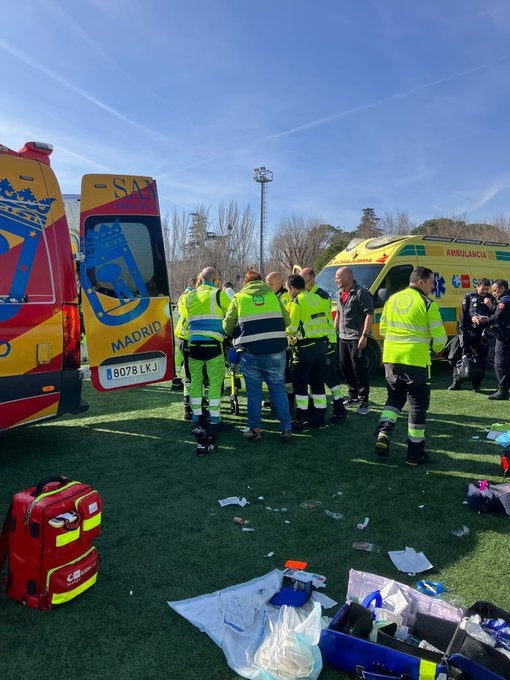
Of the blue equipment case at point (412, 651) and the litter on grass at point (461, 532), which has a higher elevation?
the blue equipment case at point (412, 651)

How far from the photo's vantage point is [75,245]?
710cm

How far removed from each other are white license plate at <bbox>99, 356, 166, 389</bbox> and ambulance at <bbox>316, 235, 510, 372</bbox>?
4533 mm

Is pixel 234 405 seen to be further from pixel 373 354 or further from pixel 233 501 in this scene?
pixel 373 354

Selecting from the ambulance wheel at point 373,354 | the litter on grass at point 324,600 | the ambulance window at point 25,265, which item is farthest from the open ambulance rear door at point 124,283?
the ambulance wheel at point 373,354

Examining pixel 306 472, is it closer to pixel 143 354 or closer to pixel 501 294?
pixel 143 354

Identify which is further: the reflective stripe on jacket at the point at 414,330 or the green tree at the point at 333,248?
the green tree at the point at 333,248

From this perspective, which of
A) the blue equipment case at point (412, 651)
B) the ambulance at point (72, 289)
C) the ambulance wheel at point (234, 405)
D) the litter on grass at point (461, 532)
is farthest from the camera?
the ambulance wheel at point (234, 405)

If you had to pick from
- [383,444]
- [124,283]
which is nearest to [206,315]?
A: [124,283]

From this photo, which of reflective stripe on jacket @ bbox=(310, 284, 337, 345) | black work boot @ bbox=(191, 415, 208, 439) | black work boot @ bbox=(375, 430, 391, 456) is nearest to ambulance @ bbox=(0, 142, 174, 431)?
black work boot @ bbox=(191, 415, 208, 439)

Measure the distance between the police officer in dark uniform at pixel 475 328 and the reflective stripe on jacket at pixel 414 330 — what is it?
380 cm

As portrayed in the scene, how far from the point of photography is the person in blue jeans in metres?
5.26

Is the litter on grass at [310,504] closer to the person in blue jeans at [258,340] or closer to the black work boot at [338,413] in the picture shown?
the person in blue jeans at [258,340]

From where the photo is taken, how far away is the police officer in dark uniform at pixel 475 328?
26.3ft

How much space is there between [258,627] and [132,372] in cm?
278
